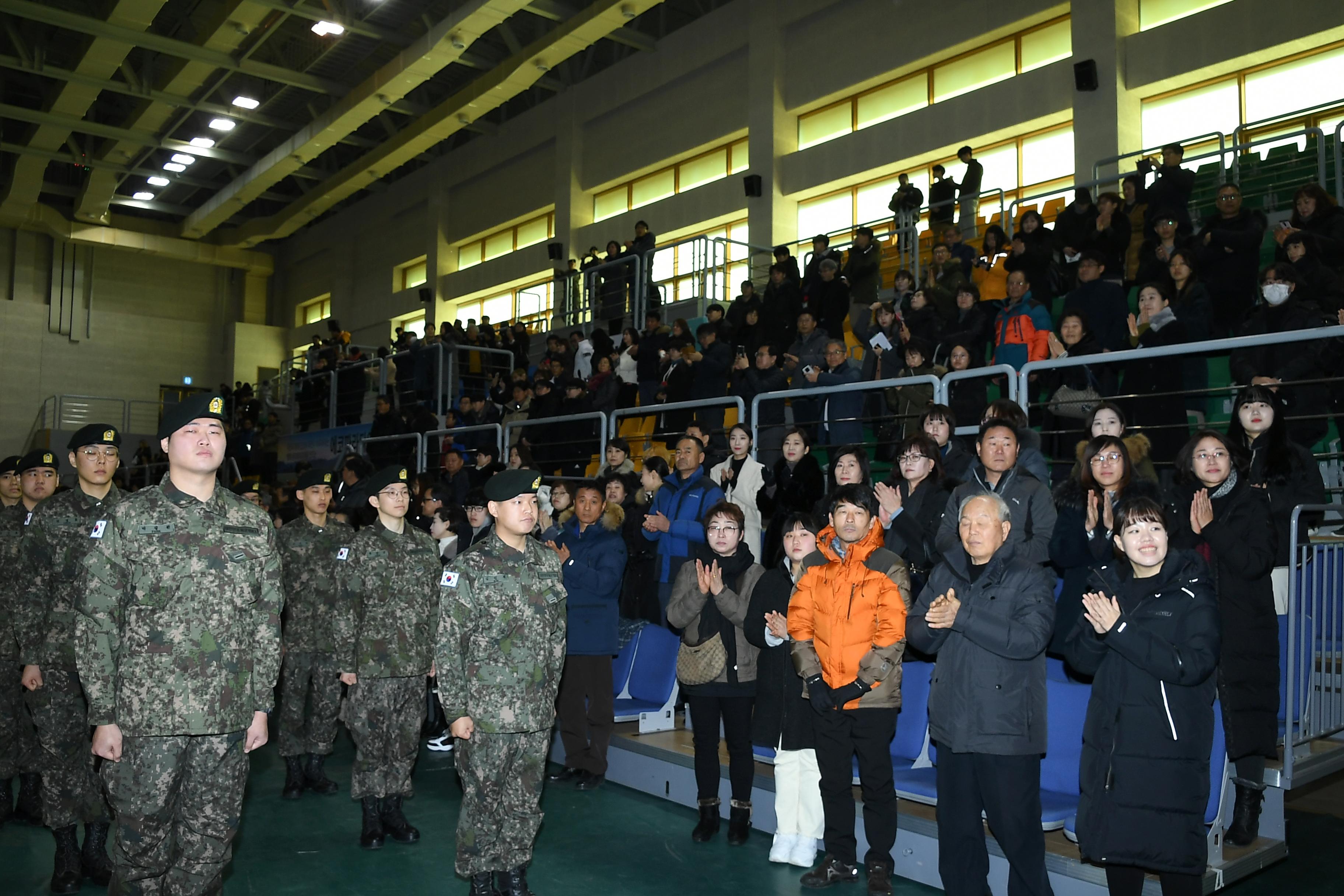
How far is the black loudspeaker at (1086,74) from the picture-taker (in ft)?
43.9

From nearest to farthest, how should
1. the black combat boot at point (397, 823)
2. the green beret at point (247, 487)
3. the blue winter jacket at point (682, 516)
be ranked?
the black combat boot at point (397, 823) → the blue winter jacket at point (682, 516) → the green beret at point (247, 487)

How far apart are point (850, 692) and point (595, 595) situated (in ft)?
7.47

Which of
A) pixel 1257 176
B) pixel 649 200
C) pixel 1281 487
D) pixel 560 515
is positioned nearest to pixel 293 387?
pixel 649 200

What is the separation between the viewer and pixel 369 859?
520cm

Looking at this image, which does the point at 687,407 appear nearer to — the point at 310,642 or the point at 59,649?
the point at 310,642

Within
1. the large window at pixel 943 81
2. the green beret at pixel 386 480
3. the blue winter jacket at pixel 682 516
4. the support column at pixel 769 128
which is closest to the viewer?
the green beret at pixel 386 480

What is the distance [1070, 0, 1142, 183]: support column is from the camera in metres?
13.3

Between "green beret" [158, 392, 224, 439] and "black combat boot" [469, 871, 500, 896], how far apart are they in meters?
2.23

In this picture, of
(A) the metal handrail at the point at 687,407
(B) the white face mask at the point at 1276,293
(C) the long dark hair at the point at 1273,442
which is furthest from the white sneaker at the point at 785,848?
(B) the white face mask at the point at 1276,293

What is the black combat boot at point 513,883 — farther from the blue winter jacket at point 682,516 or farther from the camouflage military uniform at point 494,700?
the blue winter jacket at point 682,516

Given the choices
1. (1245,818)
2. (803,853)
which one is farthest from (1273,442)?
(803,853)

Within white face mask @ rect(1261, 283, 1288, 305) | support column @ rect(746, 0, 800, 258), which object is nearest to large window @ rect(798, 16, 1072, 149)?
support column @ rect(746, 0, 800, 258)

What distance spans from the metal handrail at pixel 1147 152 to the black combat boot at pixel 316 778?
9348mm

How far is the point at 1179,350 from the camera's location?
5.71 metres
